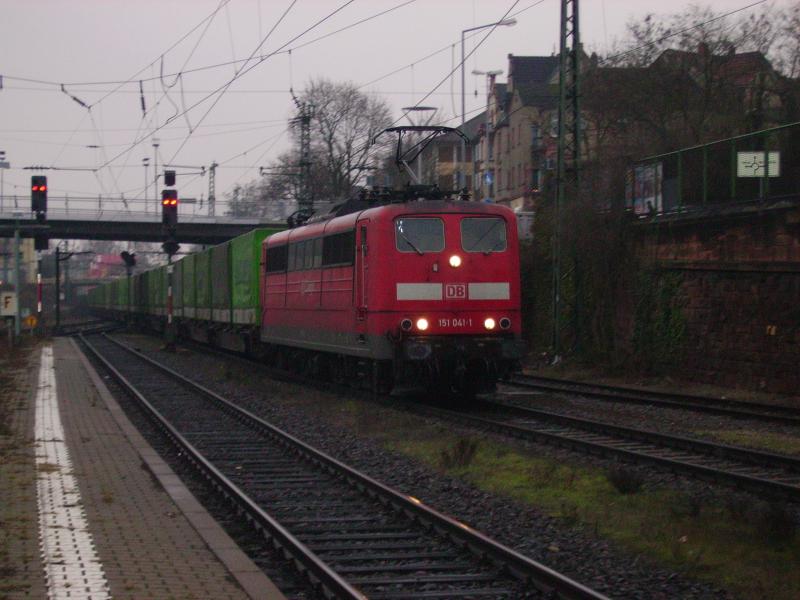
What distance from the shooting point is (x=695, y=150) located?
23.4 m

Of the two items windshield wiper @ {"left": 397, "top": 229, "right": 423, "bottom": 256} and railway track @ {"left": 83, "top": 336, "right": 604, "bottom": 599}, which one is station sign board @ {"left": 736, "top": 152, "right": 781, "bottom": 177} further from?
railway track @ {"left": 83, "top": 336, "right": 604, "bottom": 599}

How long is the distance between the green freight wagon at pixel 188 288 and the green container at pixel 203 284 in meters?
0.63

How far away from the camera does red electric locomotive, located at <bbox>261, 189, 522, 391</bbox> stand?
17.0 metres

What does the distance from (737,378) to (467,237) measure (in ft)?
20.5

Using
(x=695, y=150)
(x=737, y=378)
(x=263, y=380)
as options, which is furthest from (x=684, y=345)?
(x=263, y=380)

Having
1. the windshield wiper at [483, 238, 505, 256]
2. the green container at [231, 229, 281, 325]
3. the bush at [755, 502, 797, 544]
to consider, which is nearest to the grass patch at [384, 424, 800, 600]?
Answer: the bush at [755, 502, 797, 544]

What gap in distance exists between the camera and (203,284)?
37.1 meters

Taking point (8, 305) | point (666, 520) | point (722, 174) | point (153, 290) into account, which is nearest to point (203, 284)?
point (8, 305)

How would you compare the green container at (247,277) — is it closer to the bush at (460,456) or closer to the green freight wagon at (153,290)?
the bush at (460,456)

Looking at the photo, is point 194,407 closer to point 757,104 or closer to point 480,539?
point 480,539

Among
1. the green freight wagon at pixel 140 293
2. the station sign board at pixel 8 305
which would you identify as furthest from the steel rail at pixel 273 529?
the green freight wagon at pixel 140 293

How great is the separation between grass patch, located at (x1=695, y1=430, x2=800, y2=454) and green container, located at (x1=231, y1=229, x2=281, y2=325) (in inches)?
580

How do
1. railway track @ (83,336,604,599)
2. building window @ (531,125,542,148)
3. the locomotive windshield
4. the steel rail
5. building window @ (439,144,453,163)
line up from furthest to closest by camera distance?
1. building window @ (439,144,453,163)
2. building window @ (531,125,542,148)
3. the locomotive windshield
4. railway track @ (83,336,604,599)
5. the steel rail

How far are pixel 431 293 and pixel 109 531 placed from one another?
9.41 m
